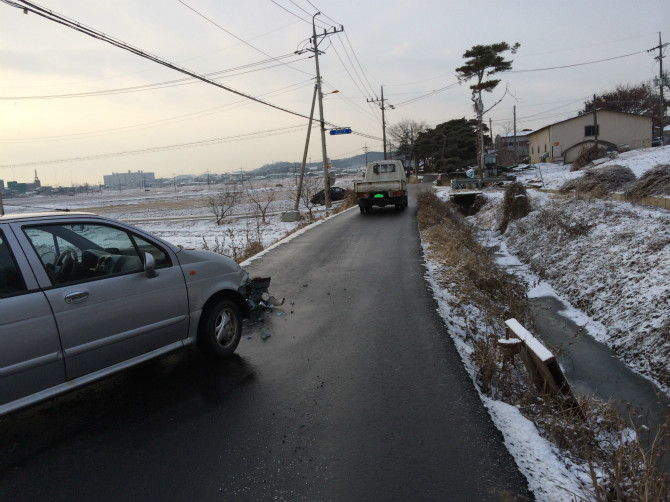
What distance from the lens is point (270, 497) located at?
9.52 ft

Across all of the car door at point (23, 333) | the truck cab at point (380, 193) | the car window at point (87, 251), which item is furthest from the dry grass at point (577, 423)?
the truck cab at point (380, 193)

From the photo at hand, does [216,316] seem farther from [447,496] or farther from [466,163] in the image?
[466,163]

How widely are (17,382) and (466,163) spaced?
67798 mm

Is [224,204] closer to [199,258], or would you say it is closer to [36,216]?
[199,258]

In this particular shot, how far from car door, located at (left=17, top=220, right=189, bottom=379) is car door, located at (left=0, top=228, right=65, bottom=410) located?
0.28 feet

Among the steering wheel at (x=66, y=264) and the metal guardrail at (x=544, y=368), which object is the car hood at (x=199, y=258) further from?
the metal guardrail at (x=544, y=368)

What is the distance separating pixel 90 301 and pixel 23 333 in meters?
0.53

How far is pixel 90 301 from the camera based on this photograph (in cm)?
367

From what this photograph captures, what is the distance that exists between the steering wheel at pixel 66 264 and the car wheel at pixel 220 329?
144 cm

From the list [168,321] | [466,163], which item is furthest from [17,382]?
[466,163]

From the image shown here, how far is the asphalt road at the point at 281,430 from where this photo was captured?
2992mm

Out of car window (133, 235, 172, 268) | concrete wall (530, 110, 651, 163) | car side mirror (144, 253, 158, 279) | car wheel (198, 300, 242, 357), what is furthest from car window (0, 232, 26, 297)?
concrete wall (530, 110, 651, 163)

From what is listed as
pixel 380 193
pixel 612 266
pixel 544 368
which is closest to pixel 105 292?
pixel 544 368

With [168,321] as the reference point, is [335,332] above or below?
below
